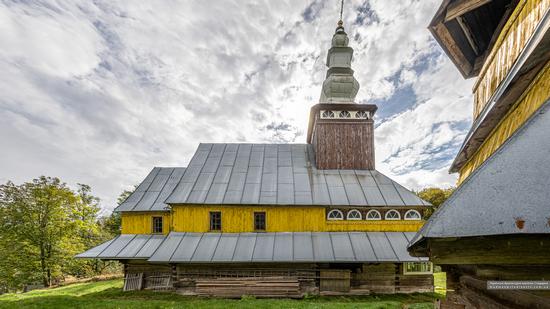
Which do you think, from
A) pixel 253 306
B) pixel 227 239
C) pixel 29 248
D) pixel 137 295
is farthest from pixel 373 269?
pixel 29 248

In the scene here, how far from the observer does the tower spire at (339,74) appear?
1975 cm

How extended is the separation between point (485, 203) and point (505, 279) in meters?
1.00

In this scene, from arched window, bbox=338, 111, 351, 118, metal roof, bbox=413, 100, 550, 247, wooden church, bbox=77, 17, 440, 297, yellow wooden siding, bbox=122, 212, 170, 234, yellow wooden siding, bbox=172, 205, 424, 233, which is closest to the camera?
metal roof, bbox=413, 100, 550, 247

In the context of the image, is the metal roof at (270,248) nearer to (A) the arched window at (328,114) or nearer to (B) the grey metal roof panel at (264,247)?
(B) the grey metal roof panel at (264,247)

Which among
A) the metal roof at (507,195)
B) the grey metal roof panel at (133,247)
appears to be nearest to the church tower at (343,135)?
the grey metal roof panel at (133,247)

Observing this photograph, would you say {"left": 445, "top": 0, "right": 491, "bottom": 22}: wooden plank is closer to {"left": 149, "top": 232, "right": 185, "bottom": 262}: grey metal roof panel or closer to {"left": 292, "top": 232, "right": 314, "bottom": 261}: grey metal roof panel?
{"left": 292, "top": 232, "right": 314, "bottom": 261}: grey metal roof panel

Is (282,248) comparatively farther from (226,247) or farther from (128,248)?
(128,248)

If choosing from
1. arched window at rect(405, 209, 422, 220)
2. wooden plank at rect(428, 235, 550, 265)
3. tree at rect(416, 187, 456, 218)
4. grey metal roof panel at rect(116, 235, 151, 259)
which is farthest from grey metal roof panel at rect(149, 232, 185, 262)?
tree at rect(416, 187, 456, 218)

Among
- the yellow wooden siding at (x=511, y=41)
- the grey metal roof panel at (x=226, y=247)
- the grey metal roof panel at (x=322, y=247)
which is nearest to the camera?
the yellow wooden siding at (x=511, y=41)

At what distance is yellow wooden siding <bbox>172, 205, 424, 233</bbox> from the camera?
15.0 m

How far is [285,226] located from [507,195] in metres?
13.9

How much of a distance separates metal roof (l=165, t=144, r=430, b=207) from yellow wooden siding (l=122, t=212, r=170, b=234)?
2278mm

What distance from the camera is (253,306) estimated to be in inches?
436

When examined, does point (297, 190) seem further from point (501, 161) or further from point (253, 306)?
point (501, 161)
